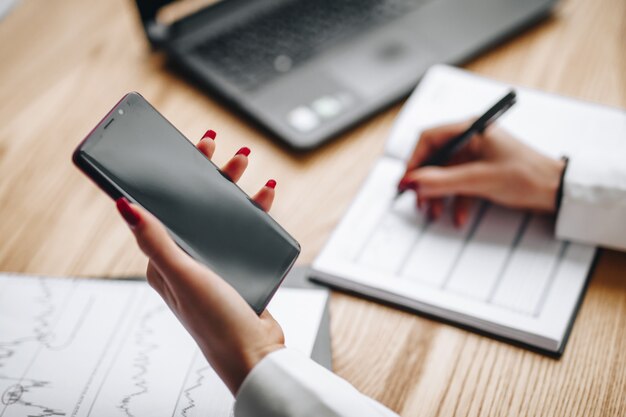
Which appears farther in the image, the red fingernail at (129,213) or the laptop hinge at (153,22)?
the laptop hinge at (153,22)

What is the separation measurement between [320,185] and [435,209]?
0.12m

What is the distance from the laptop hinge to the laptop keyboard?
0.05m

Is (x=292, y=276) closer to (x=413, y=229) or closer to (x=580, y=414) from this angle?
(x=413, y=229)

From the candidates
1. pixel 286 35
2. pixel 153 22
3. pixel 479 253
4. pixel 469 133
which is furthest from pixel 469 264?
pixel 153 22

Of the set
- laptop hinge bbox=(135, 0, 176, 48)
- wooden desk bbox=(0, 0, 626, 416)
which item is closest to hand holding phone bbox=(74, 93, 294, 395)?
wooden desk bbox=(0, 0, 626, 416)

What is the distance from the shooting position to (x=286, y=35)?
721mm

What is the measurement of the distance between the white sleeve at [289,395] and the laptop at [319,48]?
28 cm

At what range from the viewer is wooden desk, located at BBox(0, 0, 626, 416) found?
1.51ft

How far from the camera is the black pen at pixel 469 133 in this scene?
529 mm

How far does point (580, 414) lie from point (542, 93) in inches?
14.2

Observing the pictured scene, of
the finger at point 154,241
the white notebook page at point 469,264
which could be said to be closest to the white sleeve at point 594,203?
the white notebook page at point 469,264

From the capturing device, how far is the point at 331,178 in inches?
24.1

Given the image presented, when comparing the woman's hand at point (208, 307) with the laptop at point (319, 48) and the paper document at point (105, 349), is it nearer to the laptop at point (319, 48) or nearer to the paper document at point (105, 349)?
the paper document at point (105, 349)

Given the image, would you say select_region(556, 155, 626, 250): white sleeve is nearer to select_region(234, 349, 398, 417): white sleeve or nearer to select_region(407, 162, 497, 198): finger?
select_region(407, 162, 497, 198): finger
